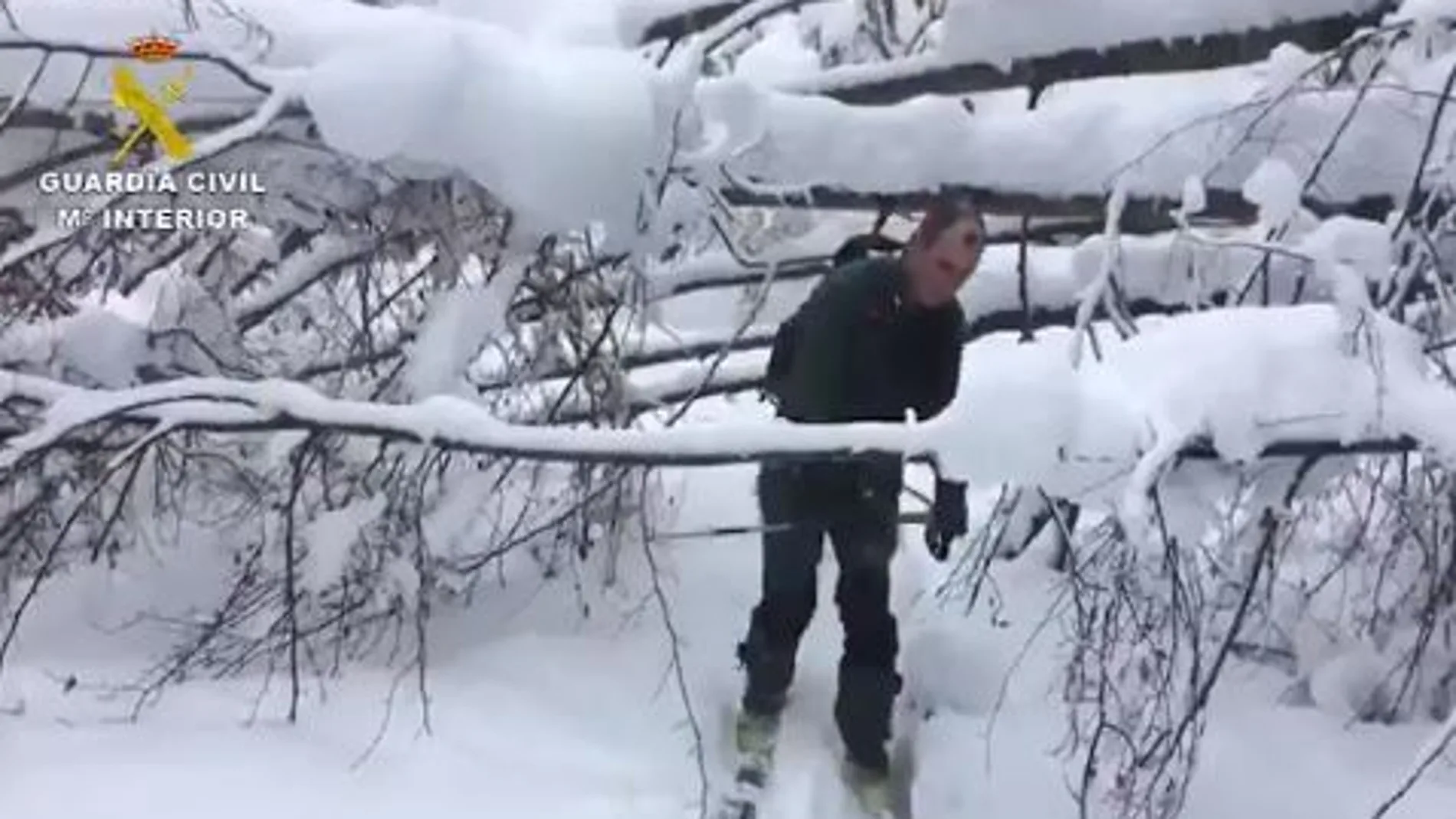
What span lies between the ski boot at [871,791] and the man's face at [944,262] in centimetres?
129

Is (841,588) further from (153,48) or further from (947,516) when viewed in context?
(153,48)

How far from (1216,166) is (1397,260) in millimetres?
727

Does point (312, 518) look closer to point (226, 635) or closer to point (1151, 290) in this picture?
point (226, 635)

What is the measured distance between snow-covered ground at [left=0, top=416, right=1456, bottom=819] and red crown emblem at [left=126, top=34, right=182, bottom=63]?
5.65ft

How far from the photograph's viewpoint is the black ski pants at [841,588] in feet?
15.9

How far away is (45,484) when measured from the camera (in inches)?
199

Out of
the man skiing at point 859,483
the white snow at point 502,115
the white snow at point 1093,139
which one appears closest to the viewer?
the white snow at point 502,115

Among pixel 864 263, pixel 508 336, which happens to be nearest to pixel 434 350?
pixel 508 336

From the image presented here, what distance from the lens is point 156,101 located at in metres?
4.68

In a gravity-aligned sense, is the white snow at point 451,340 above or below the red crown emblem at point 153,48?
below

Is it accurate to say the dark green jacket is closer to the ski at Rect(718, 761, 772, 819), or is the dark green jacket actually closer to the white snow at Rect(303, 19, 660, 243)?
the white snow at Rect(303, 19, 660, 243)

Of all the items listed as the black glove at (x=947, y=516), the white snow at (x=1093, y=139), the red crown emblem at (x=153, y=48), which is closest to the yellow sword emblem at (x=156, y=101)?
the red crown emblem at (x=153, y=48)

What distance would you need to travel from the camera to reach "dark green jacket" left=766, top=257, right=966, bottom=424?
4.67 metres

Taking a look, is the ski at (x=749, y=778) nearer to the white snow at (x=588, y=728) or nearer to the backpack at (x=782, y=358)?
the white snow at (x=588, y=728)
